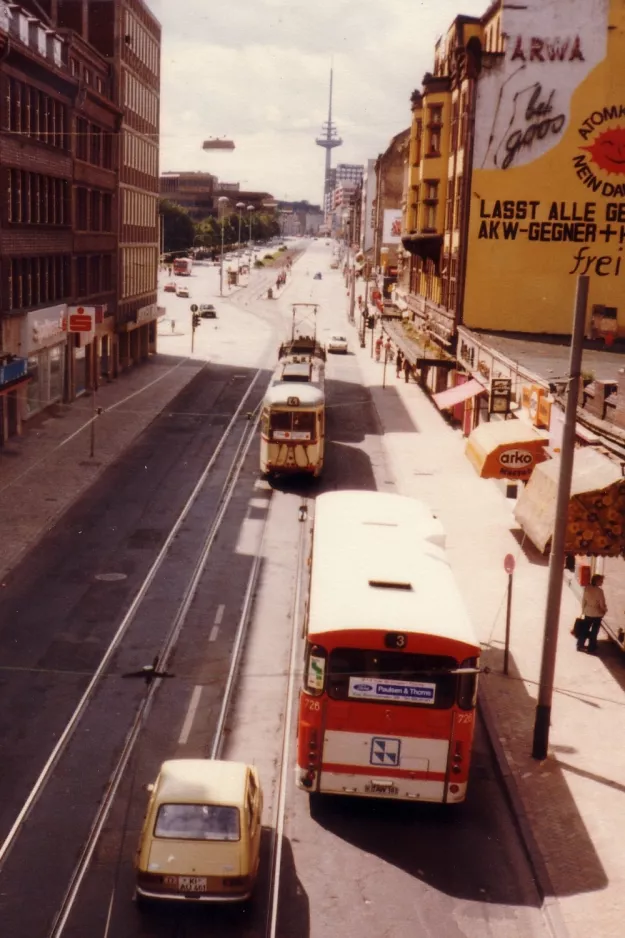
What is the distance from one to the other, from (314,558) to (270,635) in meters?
5.93

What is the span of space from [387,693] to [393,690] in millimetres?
105

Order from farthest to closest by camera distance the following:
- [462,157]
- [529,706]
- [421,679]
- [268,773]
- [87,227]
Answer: [87,227]
[462,157]
[529,706]
[268,773]
[421,679]

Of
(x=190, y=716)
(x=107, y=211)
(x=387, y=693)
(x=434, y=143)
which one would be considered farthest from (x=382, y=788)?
(x=107, y=211)

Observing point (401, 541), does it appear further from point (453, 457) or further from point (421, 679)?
point (453, 457)

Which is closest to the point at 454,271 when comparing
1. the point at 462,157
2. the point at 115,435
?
the point at 462,157

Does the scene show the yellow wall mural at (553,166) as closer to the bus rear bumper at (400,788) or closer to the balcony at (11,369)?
the balcony at (11,369)

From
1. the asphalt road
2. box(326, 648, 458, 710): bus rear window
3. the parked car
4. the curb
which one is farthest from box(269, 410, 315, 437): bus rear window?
the parked car

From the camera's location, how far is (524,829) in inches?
582

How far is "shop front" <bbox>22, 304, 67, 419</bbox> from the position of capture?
43.2 m

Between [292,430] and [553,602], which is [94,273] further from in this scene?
[553,602]

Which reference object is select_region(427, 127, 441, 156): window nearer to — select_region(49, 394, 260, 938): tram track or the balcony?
the balcony

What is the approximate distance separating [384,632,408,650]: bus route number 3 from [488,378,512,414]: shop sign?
20.4 metres

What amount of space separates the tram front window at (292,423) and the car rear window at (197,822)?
2423cm

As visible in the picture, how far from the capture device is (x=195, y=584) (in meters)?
25.7
